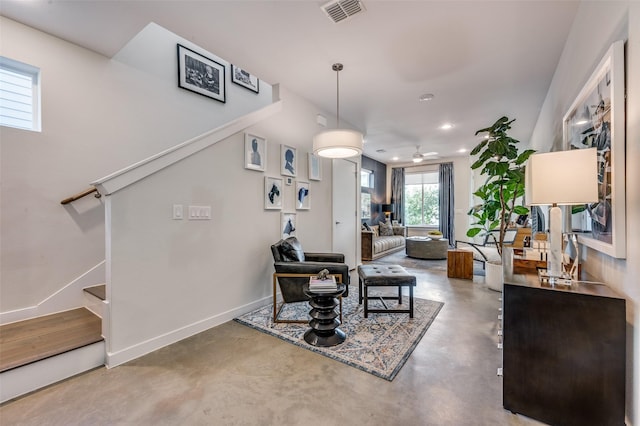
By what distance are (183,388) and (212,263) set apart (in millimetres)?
1155

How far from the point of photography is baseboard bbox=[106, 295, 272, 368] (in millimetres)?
2012

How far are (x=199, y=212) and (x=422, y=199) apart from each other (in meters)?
7.96

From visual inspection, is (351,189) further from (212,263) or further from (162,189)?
(162,189)

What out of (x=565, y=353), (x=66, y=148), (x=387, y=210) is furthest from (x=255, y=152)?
(x=387, y=210)

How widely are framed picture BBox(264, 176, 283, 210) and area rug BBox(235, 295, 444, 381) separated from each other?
122cm

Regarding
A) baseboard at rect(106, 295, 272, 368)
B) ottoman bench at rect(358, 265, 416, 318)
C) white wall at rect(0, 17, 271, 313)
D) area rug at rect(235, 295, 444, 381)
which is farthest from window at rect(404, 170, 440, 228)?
white wall at rect(0, 17, 271, 313)

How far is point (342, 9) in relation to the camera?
2.17 metres

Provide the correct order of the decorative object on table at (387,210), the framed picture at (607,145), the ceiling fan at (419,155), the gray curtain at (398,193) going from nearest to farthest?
the framed picture at (607,145) → the ceiling fan at (419,155) → the decorative object on table at (387,210) → the gray curtain at (398,193)

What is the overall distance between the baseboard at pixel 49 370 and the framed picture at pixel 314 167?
2.95 meters

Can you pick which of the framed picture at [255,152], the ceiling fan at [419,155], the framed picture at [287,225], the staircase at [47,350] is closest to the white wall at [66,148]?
the staircase at [47,350]

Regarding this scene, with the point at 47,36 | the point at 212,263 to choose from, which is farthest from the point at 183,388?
the point at 47,36

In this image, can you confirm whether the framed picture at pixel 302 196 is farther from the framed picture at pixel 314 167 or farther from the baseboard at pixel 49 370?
the baseboard at pixel 49 370

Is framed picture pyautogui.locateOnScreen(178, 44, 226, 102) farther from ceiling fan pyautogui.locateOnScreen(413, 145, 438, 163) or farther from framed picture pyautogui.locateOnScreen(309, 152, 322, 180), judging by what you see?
ceiling fan pyautogui.locateOnScreen(413, 145, 438, 163)

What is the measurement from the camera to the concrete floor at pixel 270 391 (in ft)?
4.89
